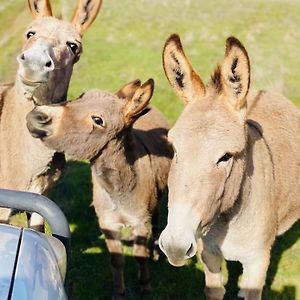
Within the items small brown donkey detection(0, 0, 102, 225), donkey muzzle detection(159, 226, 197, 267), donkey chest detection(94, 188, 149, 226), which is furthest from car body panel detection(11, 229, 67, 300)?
donkey chest detection(94, 188, 149, 226)

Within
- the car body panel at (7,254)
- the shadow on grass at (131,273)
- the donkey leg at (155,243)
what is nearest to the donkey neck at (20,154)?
the shadow on grass at (131,273)

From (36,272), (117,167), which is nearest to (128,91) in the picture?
(117,167)

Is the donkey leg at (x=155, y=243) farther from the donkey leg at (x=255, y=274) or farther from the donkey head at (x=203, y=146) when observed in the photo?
the donkey head at (x=203, y=146)

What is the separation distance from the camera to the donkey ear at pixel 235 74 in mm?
3574

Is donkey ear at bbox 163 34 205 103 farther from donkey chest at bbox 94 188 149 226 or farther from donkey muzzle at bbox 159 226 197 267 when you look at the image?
donkey chest at bbox 94 188 149 226

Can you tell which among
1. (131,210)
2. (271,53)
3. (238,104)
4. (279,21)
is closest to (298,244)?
(131,210)

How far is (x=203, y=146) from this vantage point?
3443 millimetres

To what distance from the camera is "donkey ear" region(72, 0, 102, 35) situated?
5.84 meters

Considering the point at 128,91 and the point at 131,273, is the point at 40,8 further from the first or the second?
the point at 131,273

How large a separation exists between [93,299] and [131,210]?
115cm

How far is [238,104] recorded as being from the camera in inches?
147

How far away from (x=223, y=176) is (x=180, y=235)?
1.77 feet

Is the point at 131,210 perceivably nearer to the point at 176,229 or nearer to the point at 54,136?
the point at 54,136

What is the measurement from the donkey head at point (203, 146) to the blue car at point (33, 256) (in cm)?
84
